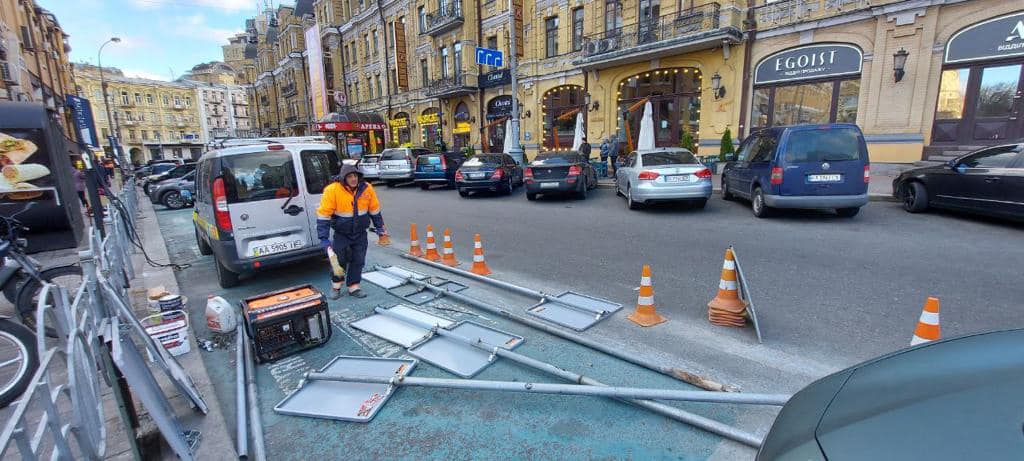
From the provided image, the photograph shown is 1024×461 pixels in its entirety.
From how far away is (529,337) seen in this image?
4352 millimetres

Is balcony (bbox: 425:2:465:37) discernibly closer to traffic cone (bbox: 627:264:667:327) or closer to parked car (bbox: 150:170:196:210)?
parked car (bbox: 150:170:196:210)

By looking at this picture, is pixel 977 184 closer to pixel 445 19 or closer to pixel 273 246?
pixel 273 246

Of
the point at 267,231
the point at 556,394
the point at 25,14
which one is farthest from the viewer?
the point at 25,14

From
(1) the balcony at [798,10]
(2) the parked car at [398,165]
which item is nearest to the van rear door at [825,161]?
(1) the balcony at [798,10]

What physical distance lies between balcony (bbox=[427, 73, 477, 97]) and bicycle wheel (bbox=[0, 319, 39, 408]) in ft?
89.0

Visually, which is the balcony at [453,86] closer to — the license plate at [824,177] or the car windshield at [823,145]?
the car windshield at [823,145]

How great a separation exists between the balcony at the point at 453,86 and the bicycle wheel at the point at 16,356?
89.0 feet

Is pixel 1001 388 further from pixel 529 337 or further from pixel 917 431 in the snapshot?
pixel 529 337

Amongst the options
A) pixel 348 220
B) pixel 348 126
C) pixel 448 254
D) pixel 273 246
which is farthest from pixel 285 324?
pixel 348 126

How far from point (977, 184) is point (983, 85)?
29.1 feet

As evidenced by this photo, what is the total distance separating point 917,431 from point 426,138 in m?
35.6

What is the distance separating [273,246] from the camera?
19.6 ft

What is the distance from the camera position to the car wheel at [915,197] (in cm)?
915

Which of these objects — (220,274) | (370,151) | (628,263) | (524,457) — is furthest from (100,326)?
(370,151)
